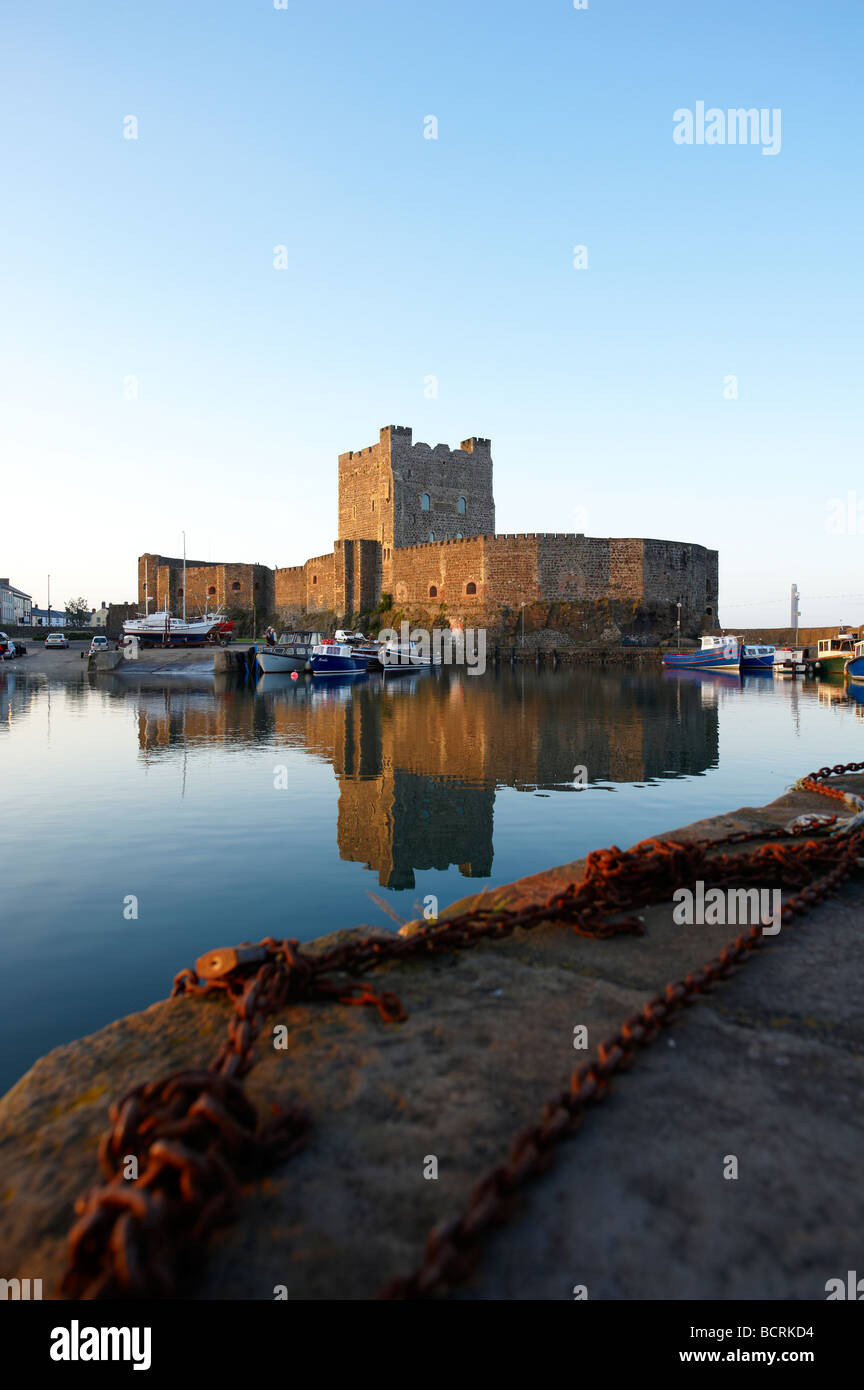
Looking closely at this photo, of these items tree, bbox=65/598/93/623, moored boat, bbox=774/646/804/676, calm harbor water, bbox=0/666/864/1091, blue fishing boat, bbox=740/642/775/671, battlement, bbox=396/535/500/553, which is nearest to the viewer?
calm harbor water, bbox=0/666/864/1091

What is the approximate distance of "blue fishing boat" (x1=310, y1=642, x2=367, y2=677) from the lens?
35.6 meters

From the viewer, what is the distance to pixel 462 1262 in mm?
1256

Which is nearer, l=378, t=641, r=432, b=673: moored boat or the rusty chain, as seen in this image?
the rusty chain

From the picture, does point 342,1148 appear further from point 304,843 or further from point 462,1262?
point 304,843

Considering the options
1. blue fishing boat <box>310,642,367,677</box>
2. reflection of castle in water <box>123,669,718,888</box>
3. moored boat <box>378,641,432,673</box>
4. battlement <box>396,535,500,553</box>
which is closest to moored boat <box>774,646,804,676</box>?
reflection of castle in water <box>123,669,718,888</box>

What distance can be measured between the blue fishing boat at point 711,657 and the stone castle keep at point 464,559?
15.4 feet

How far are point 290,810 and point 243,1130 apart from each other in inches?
301

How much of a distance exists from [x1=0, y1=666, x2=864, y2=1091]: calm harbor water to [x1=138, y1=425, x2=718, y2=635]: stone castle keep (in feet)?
90.8

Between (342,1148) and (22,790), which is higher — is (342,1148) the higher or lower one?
the higher one

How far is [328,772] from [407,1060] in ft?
32.0

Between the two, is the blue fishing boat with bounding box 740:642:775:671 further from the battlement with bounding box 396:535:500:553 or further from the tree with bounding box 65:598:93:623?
the tree with bounding box 65:598:93:623

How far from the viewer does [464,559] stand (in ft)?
158

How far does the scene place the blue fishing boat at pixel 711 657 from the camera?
41094 millimetres
